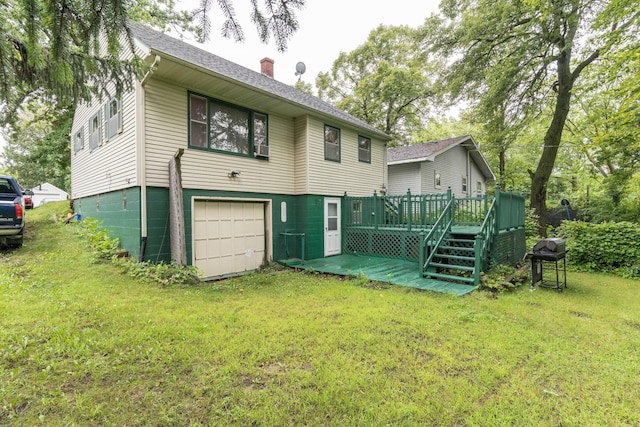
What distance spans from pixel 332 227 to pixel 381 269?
2.86m

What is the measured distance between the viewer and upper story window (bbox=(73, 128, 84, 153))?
10340 mm

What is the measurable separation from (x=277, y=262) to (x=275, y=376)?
6040mm

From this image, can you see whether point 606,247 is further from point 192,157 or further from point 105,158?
point 105,158

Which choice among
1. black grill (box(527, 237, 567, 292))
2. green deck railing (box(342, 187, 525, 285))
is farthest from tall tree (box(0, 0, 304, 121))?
black grill (box(527, 237, 567, 292))

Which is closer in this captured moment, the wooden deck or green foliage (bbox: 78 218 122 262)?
the wooden deck

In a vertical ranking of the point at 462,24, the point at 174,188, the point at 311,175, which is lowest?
the point at 174,188

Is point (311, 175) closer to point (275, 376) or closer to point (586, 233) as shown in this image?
point (275, 376)

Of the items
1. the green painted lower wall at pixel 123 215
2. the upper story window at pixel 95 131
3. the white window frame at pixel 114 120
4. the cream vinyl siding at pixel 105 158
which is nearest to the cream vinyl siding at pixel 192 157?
the cream vinyl siding at pixel 105 158

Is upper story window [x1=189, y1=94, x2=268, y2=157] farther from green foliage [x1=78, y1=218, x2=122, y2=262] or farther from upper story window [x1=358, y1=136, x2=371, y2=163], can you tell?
upper story window [x1=358, y1=136, x2=371, y2=163]

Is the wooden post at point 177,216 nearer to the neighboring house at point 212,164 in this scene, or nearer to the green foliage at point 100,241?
the neighboring house at point 212,164

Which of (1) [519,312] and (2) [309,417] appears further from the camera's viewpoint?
(1) [519,312]

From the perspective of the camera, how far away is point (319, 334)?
12.0 ft

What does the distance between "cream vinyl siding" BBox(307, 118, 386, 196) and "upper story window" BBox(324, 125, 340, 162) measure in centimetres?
14

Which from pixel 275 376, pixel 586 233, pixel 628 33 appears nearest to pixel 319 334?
pixel 275 376
